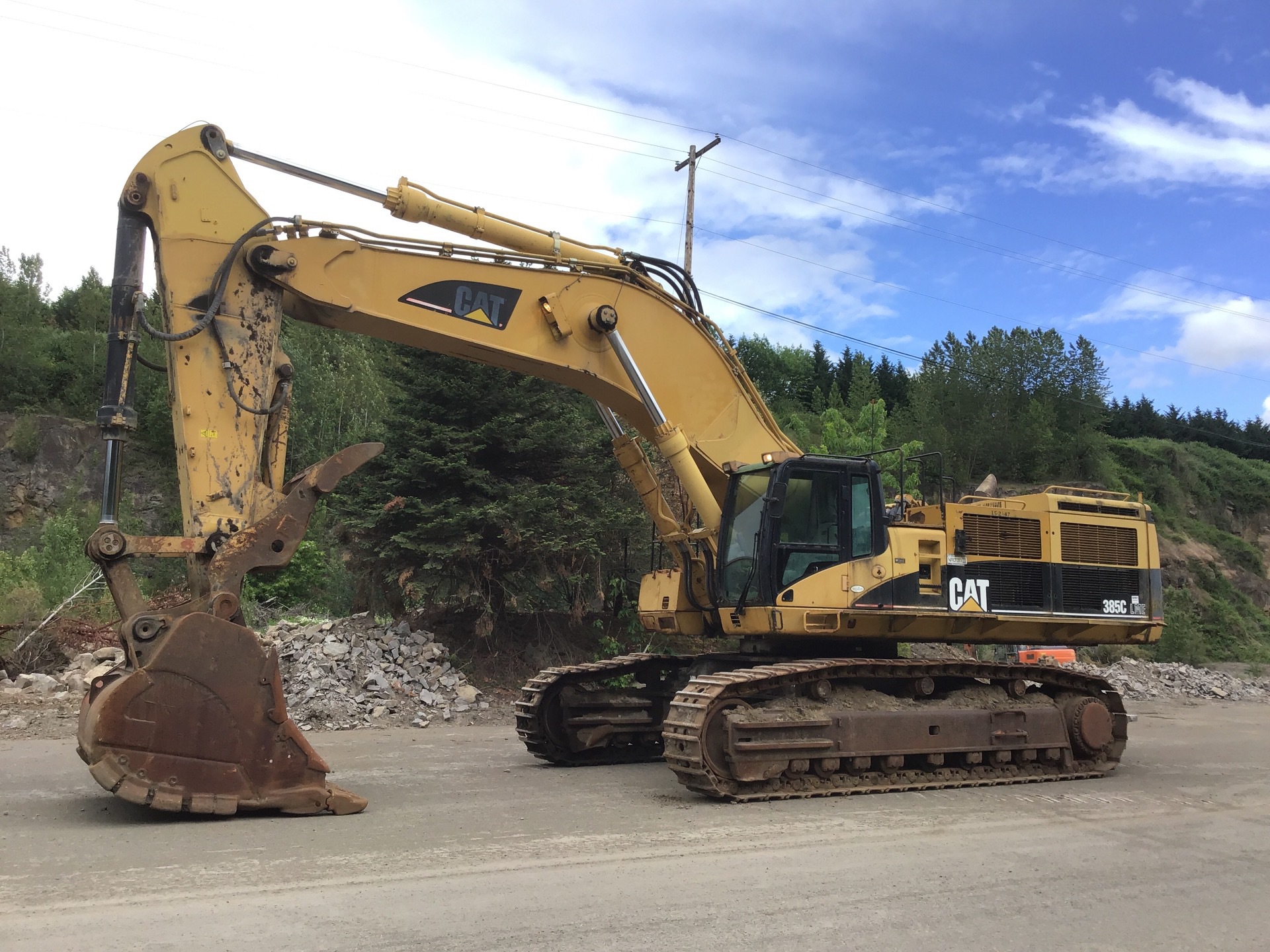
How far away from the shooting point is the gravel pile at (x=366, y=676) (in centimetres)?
1301

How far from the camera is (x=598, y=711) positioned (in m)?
10.2

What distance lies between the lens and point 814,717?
8.38 m

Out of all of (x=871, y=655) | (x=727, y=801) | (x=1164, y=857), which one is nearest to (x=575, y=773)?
(x=727, y=801)

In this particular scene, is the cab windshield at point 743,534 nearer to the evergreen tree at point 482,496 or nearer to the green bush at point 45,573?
the evergreen tree at point 482,496

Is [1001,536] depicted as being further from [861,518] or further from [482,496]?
[482,496]

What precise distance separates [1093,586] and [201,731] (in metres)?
8.53

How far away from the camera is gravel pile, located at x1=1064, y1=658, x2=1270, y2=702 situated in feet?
66.5

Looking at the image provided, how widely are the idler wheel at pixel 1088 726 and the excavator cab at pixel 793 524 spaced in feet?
9.35

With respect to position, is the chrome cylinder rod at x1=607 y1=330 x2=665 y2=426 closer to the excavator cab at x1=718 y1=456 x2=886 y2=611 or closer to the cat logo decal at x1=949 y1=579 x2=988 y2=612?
the excavator cab at x1=718 y1=456 x2=886 y2=611

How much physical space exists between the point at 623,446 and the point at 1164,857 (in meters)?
5.69

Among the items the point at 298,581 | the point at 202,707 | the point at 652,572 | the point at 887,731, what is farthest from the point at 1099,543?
the point at 298,581

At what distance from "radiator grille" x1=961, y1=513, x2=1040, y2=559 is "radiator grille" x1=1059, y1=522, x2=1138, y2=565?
1.29 feet

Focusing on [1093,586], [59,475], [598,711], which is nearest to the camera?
[598,711]

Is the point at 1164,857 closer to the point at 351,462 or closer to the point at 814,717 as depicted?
the point at 814,717
